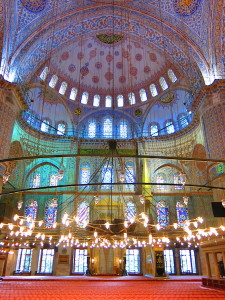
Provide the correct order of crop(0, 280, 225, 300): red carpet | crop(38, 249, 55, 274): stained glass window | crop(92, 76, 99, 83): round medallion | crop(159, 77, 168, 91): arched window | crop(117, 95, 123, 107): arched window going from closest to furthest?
crop(0, 280, 225, 300): red carpet
crop(38, 249, 55, 274): stained glass window
crop(159, 77, 168, 91): arched window
crop(92, 76, 99, 83): round medallion
crop(117, 95, 123, 107): arched window

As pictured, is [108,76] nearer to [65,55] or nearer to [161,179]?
[65,55]

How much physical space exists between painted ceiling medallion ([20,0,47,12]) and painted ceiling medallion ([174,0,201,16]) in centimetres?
789

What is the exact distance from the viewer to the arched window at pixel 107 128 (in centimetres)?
2020

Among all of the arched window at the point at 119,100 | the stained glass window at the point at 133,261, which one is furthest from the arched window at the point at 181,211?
the arched window at the point at 119,100

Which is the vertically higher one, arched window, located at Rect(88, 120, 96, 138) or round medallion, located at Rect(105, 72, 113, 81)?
round medallion, located at Rect(105, 72, 113, 81)

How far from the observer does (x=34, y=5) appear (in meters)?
13.6

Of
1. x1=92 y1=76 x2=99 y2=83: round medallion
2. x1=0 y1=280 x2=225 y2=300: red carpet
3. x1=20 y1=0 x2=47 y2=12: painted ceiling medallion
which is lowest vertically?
x1=0 y1=280 x2=225 y2=300: red carpet

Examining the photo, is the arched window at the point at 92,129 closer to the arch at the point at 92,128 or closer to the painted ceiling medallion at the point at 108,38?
the arch at the point at 92,128

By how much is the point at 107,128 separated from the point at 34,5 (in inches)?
408

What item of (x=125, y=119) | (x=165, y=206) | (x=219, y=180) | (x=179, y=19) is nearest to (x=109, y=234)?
(x=219, y=180)

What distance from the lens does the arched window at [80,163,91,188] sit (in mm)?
18733

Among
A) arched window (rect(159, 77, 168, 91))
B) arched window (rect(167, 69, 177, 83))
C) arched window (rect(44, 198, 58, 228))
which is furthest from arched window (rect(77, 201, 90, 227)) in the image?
arched window (rect(167, 69, 177, 83))

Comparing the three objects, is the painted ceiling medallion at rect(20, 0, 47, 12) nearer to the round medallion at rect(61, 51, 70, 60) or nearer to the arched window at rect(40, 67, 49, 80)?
the arched window at rect(40, 67, 49, 80)

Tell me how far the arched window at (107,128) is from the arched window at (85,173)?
305cm
